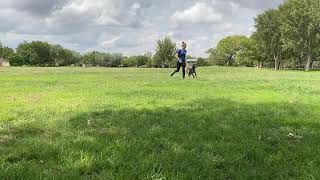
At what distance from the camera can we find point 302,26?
266 ft

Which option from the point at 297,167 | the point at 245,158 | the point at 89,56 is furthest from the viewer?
the point at 89,56

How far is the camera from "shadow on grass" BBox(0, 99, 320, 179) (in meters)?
6.27

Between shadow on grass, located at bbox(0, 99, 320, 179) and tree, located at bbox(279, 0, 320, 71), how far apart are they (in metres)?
71.6

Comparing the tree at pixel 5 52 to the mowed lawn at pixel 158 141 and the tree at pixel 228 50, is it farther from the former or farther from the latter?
the mowed lawn at pixel 158 141

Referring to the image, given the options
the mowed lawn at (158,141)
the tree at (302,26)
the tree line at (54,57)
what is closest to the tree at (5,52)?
the tree line at (54,57)

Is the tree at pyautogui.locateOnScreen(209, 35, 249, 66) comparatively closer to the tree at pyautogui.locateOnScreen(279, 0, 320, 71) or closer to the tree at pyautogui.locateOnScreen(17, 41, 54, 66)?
the tree at pyautogui.locateOnScreen(17, 41, 54, 66)

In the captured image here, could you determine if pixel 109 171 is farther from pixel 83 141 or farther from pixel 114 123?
pixel 114 123

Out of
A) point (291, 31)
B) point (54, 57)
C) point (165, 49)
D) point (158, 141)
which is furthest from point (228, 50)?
point (158, 141)

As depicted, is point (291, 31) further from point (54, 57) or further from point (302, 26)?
point (54, 57)

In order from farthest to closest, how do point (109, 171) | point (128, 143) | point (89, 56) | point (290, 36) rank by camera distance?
point (89, 56) → point (290, 36) → point (128, 143) → point (109, 171)

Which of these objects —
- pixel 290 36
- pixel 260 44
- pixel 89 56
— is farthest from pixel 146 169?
pixel 89 56

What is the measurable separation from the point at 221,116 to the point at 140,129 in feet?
9.34

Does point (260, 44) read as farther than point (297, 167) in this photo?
Yes

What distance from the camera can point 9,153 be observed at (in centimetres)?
702
